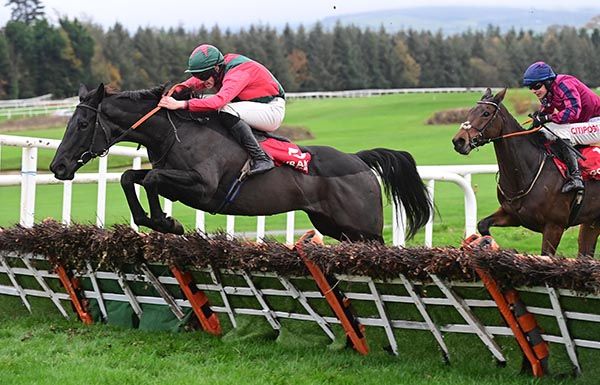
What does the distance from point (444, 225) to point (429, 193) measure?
16.4 ft

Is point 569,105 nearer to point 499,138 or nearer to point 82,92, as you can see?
point 499,138

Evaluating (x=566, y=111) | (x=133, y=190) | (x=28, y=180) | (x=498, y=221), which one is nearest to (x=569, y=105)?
(x=566, y=111)

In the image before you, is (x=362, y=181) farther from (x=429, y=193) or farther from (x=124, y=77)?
(x=124, y=77)

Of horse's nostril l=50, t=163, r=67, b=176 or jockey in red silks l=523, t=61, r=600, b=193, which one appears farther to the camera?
jockey in red silks l=523, t=61, r=600, b=193

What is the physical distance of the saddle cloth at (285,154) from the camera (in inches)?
249

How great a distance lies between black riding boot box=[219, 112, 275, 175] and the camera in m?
6.18

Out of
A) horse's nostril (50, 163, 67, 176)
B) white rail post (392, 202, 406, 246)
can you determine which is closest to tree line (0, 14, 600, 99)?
white rail post (392, 202, 406, 246)

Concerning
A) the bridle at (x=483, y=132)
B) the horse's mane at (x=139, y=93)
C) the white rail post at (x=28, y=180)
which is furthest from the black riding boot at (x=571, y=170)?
the white rail post at (x=28, y=180)

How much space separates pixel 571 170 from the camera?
274 inches

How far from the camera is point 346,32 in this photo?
211 feet

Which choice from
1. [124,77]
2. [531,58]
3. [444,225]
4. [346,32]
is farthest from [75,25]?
[444,225]

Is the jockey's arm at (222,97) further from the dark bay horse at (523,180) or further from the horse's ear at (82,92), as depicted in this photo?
the dark bay horse at (523,180)

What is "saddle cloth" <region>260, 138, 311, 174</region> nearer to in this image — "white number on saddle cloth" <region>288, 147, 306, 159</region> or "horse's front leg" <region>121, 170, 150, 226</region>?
"white number on saddle cloth" <region>288, 147, 306, 159</region>

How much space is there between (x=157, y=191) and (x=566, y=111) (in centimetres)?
304
